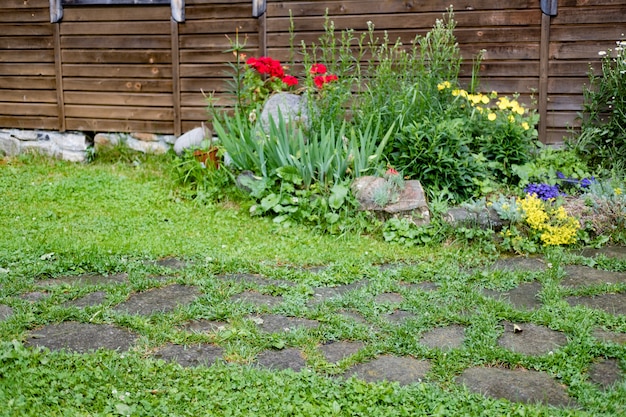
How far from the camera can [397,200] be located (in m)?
5.00

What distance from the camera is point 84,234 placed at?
482 cm

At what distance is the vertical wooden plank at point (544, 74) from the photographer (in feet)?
20.6

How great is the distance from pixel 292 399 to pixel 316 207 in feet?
8.63

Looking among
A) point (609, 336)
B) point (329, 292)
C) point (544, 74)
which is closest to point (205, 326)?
point (329, 292)

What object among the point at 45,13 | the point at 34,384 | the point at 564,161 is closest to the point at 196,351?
the point at 34,384

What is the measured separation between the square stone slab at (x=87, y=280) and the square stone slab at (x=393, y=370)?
1.66 m

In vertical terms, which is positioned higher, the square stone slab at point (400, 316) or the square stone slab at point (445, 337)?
the square stone slab at point (400, 316)

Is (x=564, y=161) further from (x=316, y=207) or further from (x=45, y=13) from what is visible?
(x=45, y=13)

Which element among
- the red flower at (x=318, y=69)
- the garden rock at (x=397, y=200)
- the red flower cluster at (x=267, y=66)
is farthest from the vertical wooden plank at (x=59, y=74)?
the garden rock at (x=397, y=200)

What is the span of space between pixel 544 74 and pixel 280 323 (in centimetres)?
423

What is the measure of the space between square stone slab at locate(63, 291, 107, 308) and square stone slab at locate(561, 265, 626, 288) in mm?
2604

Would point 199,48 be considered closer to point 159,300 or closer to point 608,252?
point 159,300

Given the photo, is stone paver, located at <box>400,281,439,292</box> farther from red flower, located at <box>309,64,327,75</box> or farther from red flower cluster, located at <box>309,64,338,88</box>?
red flower, located at <box>309,64,327,75</box>

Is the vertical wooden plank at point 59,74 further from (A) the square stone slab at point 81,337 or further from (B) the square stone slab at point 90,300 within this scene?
(A) the square stone slab at point 81,337
